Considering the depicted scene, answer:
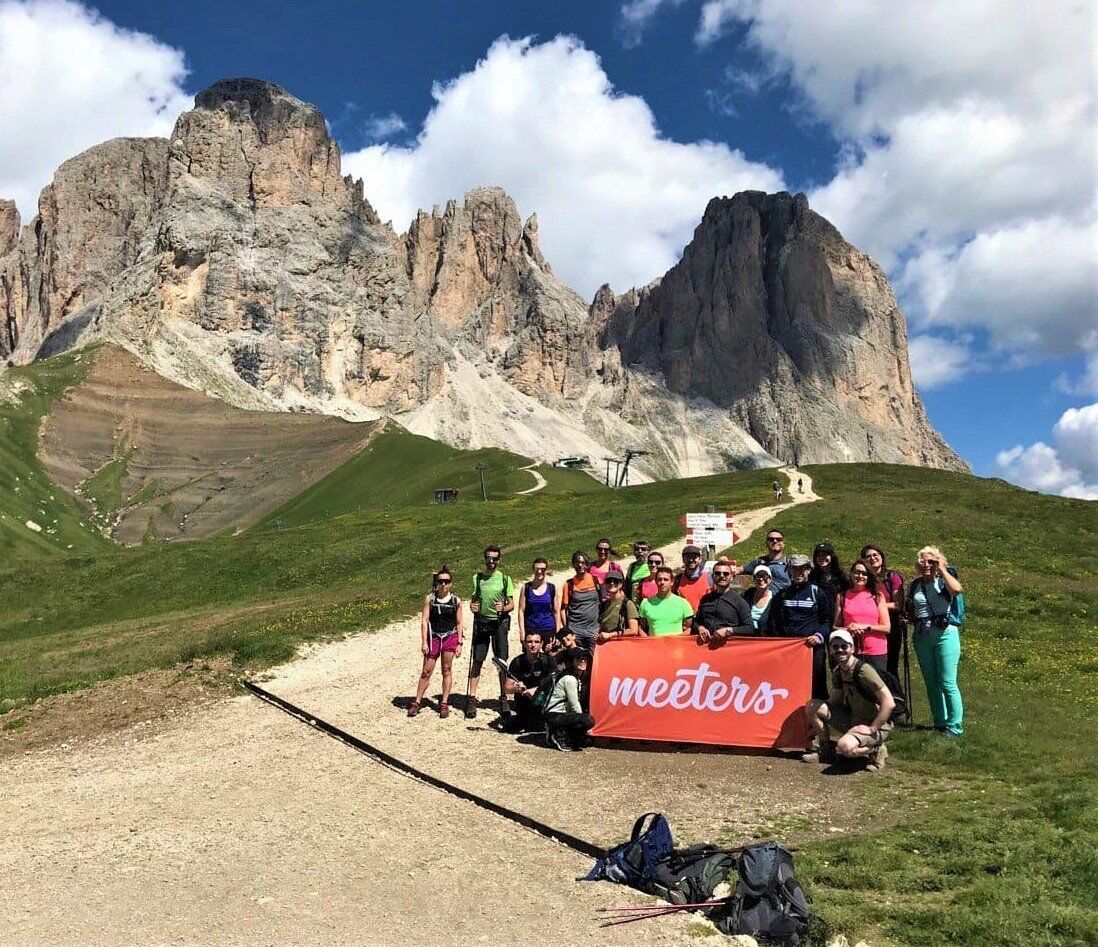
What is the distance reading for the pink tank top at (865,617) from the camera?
47.0 ft

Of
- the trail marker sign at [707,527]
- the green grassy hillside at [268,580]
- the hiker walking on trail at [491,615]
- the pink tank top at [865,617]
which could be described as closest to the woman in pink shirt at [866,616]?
the pink tank top at [865,617]

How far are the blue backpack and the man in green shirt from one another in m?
6.17

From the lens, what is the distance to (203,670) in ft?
71.4

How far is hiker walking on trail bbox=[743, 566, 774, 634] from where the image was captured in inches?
621

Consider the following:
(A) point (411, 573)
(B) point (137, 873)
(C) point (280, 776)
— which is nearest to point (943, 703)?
(C) point (280, 776)

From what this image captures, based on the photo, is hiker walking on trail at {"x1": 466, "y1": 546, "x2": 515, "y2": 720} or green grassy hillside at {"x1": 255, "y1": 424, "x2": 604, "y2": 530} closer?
hiker walking on trail at {"x1": 466, "y1": 546, "x2": 515, "y2": 720}

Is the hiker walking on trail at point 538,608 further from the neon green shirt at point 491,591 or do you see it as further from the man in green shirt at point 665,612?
the man in green shirt at point 665,612

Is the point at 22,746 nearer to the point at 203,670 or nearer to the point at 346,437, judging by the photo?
the point at 203,670

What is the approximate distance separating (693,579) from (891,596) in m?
3.69

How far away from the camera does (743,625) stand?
50.3ft

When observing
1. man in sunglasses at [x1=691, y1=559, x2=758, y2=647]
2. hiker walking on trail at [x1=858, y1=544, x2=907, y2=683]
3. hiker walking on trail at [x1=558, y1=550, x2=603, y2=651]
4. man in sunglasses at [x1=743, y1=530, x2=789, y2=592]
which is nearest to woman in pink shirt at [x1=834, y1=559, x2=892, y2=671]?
hiker walking on trail at [x1=858, y1=544, x2=907, y2=683]

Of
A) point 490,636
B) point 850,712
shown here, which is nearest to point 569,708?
point 490,636

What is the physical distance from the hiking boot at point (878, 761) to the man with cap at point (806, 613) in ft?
4.92

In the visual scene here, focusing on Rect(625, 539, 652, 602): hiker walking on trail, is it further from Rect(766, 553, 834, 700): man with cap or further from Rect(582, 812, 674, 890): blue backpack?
Rect(582, 812, 674, 890): blue backpack
